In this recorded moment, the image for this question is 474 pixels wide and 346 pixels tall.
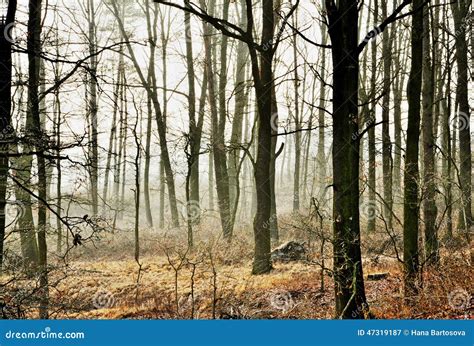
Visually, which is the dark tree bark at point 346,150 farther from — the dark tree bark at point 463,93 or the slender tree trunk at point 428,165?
the dark tree bark at point 463,93

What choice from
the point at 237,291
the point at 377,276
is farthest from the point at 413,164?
the point at 237,291

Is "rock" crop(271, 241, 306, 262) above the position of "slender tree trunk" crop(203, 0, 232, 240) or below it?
below

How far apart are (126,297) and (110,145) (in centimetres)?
1352

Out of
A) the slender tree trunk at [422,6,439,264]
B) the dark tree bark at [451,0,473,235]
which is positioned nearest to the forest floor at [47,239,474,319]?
the slender tree trunk at [422,6,439,264]

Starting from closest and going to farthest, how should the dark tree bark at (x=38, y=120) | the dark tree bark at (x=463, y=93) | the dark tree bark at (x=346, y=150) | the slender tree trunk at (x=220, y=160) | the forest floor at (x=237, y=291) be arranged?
the dark tree bark at (x=346, y=150) < the dark tree bark at (x=38, y=120) < the forest floor at (x=237, y=291) < the dark tree bark at (x=463, y=93) < the slender tree trunk at (x=220, y=160)

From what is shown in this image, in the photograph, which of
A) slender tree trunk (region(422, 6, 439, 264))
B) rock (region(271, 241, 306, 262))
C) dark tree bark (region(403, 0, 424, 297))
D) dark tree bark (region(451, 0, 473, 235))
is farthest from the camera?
dark tree bark (region(451, 0, 473, 235))

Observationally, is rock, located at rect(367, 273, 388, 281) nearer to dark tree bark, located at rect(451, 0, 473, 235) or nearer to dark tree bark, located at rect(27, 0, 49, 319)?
dark tree bark, located at rect(451, 0, 473, 235)

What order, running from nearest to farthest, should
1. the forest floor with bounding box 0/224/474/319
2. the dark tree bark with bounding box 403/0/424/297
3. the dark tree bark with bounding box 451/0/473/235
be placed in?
the forest floor with bounding box 0/224/474/319, the dark tree bark with bounding box 403/0/424/297, the dark tree bark with bounding box 451/0/473/235

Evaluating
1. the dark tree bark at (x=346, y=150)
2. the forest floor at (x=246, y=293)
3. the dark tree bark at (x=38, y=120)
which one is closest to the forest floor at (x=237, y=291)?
the forest floor at (x=246, y=293)

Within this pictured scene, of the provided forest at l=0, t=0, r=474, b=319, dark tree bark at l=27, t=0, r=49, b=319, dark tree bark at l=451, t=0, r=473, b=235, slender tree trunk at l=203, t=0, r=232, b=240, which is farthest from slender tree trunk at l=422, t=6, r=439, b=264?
slender tree trunk at l=203, t=0, r=232, b=240

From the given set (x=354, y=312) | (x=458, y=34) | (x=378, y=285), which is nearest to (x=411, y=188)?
(x=378, y=285)

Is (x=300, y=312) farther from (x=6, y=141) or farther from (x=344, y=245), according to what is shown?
(x=6, y=141)

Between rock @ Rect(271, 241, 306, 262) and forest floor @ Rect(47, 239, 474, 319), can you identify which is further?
rock @ Rect(271, 241, 306, 262)

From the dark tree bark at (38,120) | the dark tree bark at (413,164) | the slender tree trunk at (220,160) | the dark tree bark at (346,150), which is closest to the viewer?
the dark tree bark at (346,150)
